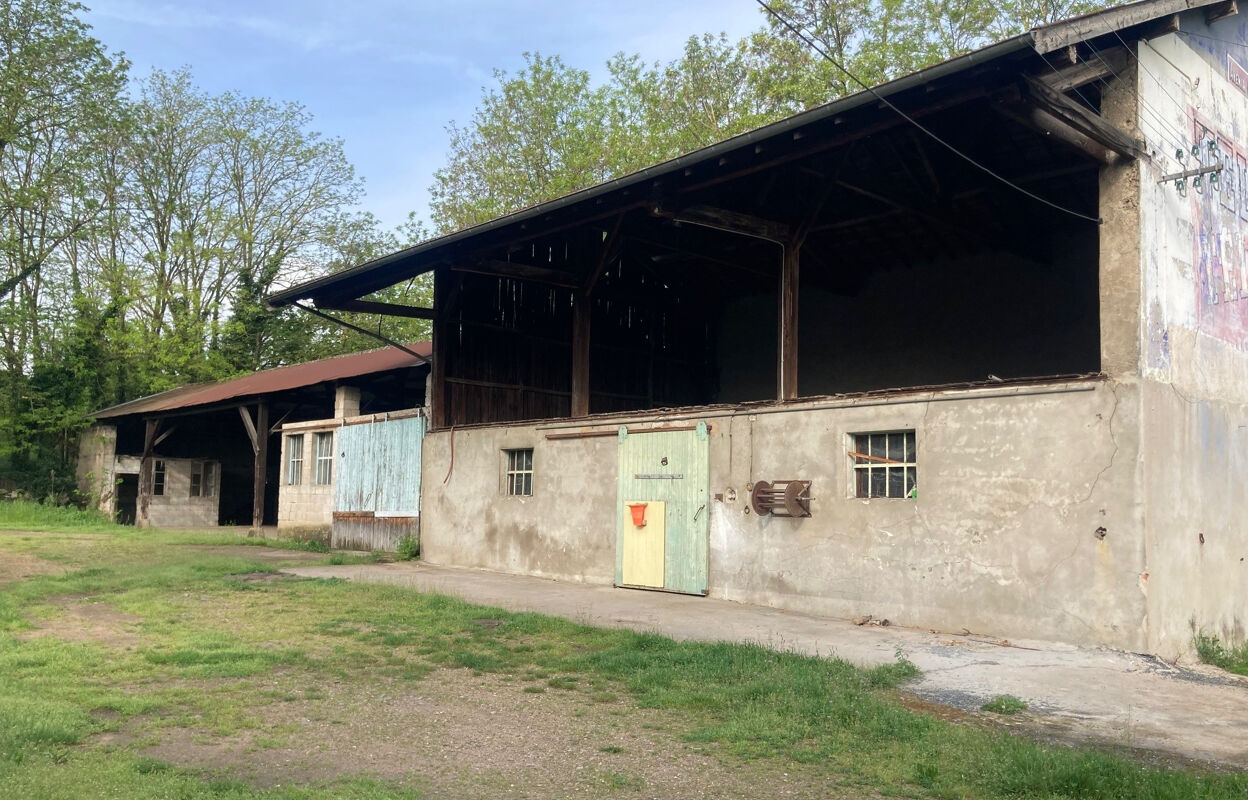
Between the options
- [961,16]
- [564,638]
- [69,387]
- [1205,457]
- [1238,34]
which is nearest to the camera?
[564,638]

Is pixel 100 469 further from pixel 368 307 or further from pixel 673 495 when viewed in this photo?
pixel 673 495

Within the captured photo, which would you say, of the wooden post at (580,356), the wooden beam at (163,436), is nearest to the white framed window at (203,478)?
the wooden beam at (163,436)

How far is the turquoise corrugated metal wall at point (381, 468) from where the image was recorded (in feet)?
61.4

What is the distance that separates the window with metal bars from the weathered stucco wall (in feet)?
53.4

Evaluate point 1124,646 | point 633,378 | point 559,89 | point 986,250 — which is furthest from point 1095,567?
point 559,89

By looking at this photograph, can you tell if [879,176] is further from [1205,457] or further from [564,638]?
[564,638]

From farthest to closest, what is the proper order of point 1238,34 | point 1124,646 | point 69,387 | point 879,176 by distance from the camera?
point 69,387 < point 879,176 < point 1238,34 < point 1124,646

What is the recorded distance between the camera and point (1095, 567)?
370 inches

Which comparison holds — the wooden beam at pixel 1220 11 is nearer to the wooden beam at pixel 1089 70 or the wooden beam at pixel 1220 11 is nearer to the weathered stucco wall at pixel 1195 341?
the weathered stucco wall at pixel 1195 341

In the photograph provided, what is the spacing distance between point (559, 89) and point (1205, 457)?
1153 inches

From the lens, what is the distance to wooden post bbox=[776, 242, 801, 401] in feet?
42.5

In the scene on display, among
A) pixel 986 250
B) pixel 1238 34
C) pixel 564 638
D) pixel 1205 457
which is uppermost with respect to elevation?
pixel 1238 34

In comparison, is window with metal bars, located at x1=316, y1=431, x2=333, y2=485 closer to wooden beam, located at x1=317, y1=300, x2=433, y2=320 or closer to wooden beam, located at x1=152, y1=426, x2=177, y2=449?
wooden beam, located at x1=317, y1=300, x2=433, y2=320

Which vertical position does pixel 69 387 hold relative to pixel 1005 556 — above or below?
above
